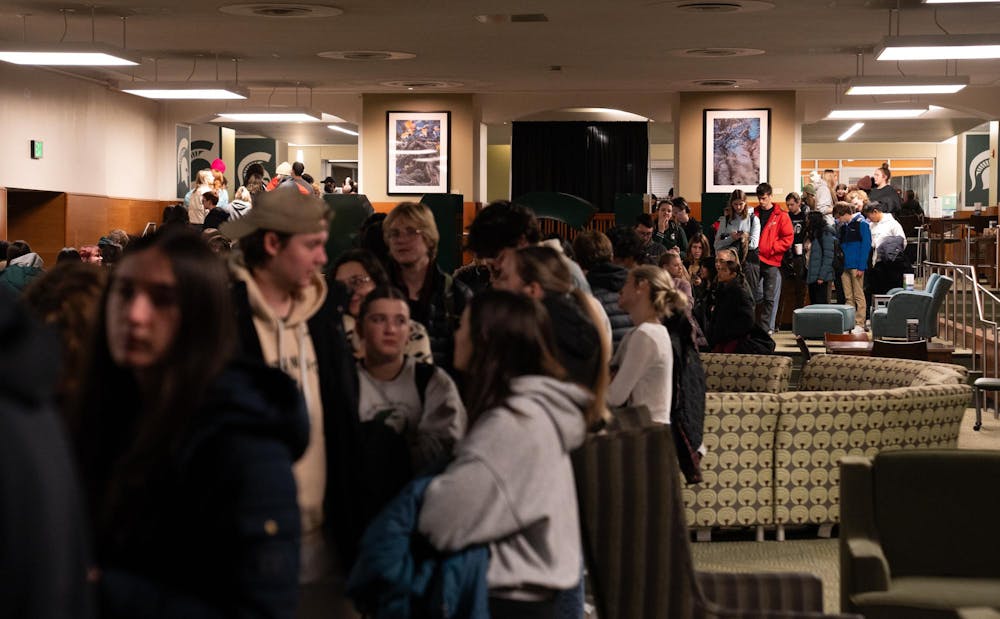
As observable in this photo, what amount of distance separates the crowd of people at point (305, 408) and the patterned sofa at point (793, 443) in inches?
35.3

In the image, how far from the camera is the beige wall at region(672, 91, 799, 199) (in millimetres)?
19688

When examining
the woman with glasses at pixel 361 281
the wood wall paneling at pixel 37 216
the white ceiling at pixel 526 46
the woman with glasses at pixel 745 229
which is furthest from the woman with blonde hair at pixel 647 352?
the wood wall paneling at pixel 37 216

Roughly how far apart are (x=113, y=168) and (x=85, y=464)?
18573 mm

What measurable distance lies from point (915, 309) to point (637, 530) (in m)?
10.2

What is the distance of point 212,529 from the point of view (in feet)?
5.49

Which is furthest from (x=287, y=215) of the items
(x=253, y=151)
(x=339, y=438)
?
(x=253, y=151)

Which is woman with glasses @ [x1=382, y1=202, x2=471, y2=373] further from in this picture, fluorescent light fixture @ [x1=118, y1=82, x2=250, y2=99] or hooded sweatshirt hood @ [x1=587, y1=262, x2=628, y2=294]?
fluorescent light fixture @ [x1=118, y1=82, x2=250, y2=99]

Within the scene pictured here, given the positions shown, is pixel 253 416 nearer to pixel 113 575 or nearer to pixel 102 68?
pixel 113 575

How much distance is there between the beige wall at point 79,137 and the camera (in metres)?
16.2

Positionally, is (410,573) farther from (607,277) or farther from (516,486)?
(607,277)

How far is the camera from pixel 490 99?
20594 millimetres

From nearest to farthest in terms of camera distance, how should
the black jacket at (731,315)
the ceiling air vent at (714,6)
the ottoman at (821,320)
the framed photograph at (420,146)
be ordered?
the black jacket at (731,315) < the ceiling air vent at (714,6) < the ottoman at (821,320) < the framed photograph at (420,146)

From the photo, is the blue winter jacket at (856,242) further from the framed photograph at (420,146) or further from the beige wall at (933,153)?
the beige wall at (933,153)

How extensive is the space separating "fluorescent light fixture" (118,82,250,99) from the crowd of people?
32.6ft
